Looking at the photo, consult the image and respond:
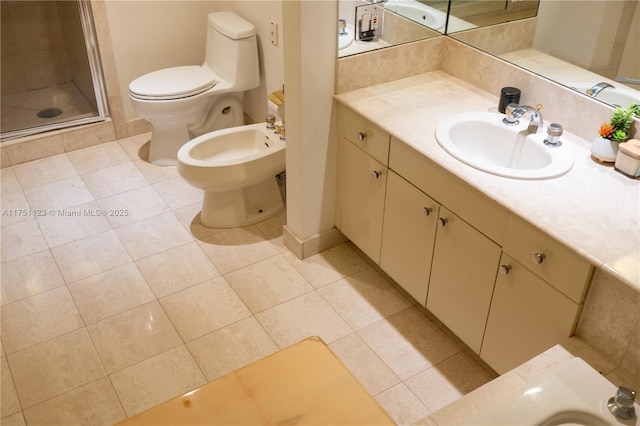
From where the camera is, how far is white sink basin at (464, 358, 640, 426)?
1526 mm

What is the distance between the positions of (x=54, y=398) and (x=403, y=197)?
1439 mm

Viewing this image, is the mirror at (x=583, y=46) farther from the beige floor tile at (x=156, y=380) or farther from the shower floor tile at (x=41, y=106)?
the shower floor tile at (x=41, y=106)

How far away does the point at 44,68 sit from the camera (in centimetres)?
452

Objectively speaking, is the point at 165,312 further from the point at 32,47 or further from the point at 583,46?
the point at 32,47

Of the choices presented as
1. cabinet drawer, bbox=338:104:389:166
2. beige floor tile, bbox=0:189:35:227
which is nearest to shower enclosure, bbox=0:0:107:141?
beige floor tile, bbox=0:189:35:227

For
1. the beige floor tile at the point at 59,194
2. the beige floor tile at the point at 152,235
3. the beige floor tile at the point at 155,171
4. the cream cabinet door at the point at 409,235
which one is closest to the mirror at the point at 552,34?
the cream cabinet door at the point at 409,235

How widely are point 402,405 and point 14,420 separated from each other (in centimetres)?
133

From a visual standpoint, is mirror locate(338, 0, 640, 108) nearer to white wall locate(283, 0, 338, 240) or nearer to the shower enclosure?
white wall locate(283, 0, 338, 240)

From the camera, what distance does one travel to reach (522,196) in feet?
6.36

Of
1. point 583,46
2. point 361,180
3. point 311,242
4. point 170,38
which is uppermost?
point 583,46

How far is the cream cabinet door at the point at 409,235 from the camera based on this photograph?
232cm

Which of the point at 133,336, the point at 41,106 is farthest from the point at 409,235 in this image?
the point at 41,106

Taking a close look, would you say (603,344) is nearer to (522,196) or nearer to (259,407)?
(522,196)

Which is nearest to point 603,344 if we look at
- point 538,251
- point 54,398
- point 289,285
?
point 538,251
